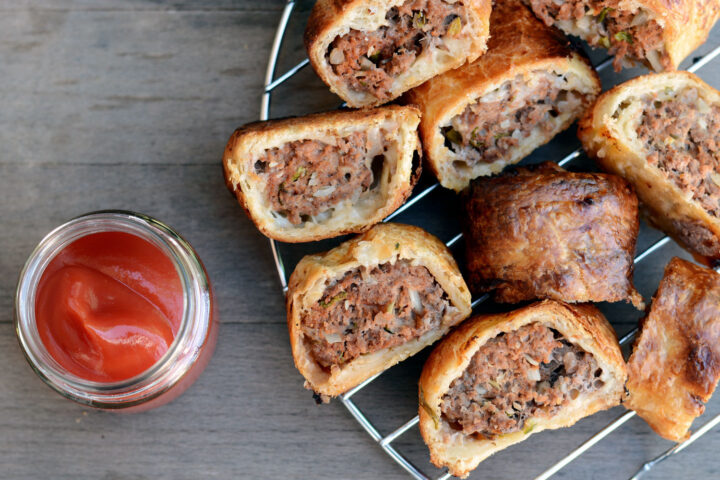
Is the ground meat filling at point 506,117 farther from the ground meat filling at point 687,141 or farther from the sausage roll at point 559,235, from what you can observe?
the ground meat filling at point 687,141

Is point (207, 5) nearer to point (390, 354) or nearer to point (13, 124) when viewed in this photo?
point (13, 124)

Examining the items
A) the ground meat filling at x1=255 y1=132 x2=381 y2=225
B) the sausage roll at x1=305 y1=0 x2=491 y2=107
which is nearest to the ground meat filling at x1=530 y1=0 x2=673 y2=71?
the sausage roll at x1=305 y1=0 x2=491 y2=107

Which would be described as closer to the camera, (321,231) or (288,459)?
(321,231)

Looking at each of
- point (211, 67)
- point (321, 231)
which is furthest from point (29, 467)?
point (211, 67)

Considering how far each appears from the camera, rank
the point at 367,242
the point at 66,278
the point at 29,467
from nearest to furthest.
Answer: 1. the point at 66,278
2. the point at 367,242
3. the point at 29,467

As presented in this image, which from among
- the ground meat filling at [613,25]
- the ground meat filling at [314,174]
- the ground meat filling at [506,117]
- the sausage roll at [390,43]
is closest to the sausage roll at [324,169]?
the ground meat filling at [314,174]

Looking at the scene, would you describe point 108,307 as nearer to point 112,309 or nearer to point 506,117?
point 112,309

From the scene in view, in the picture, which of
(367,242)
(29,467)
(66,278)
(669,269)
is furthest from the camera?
(29,467)
